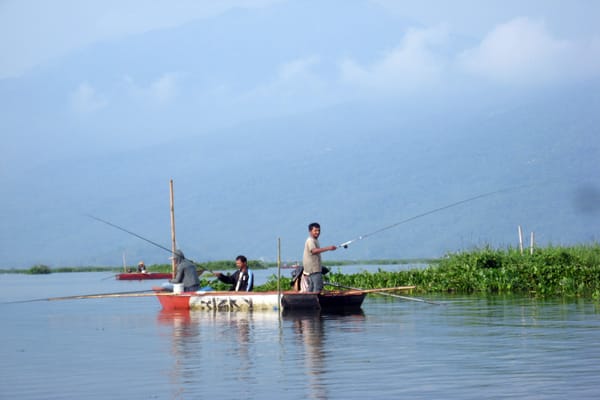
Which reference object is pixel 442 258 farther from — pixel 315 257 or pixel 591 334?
pixel 591 334

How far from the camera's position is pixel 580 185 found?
568 feet

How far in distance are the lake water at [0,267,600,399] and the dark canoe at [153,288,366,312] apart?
0.90 ft

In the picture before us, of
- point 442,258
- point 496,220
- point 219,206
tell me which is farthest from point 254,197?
point 442,258

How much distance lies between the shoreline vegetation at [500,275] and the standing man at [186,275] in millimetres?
3464

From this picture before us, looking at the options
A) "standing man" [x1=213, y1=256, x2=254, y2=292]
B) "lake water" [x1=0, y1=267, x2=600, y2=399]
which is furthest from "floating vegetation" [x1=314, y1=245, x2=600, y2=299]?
"standing man" [x1=213, y1=256, x2=254, y2=292]

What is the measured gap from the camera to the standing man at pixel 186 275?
2786 cm

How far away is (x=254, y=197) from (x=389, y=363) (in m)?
182

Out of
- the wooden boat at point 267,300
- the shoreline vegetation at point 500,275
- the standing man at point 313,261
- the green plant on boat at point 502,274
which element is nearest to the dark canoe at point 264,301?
the wooden boat at point 267,300

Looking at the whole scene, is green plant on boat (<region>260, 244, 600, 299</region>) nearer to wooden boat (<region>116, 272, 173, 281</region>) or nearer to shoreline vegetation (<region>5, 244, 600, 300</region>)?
shoreline vegetation (<region>5, 244, 600, 300</region>)

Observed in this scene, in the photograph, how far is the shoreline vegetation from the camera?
3144cm

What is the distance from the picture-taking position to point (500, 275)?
109 ft

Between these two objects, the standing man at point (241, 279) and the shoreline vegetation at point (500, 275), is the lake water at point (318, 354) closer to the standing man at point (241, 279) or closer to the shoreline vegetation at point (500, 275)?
the standing man at point (241, 279)

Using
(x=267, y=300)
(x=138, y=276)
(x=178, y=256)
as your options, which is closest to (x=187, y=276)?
(x=178, y=256)

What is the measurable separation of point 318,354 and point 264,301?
28.4 feet
